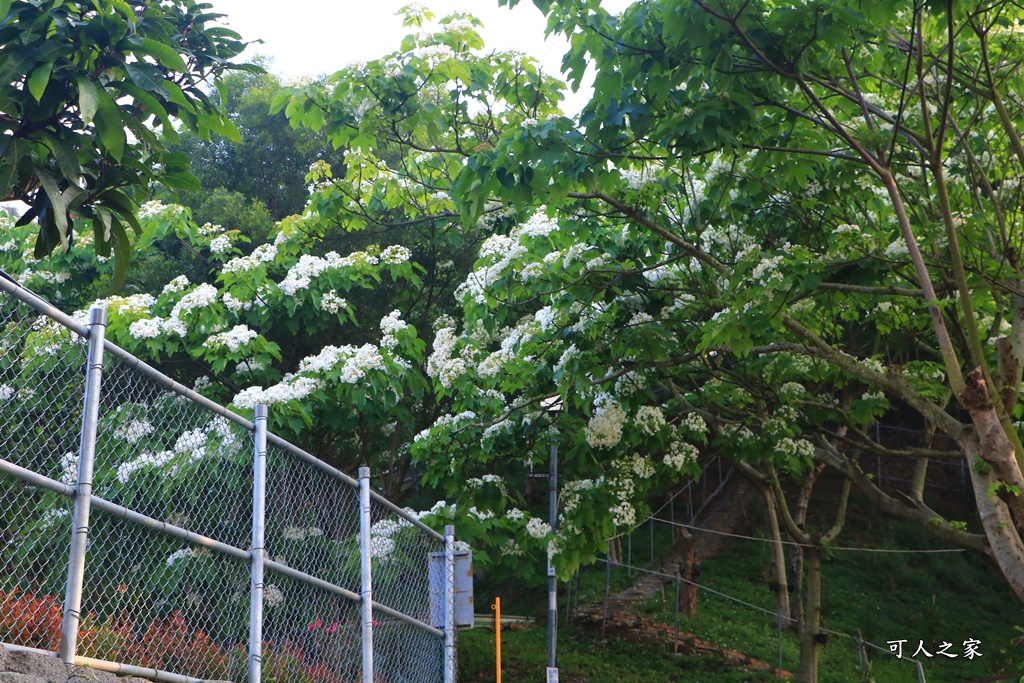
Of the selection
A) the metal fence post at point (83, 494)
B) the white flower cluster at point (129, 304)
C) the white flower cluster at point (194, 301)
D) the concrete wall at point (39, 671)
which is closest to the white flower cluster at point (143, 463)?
the metal fence post at point (83, 494)

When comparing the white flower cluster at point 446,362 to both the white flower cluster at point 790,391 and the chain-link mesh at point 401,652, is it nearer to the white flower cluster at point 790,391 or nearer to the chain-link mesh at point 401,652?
the white flower cluster at point 790,391

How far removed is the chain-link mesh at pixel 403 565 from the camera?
286 inches

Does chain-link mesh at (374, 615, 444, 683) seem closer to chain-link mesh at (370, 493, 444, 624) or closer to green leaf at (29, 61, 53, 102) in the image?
chain-link mesh at (370, 493, 444, 624)

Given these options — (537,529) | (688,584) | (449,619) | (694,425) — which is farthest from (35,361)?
(688,584)

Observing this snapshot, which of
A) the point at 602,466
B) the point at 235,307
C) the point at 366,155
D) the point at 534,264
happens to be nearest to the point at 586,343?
the point at 534,264

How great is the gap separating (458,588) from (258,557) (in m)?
3.82

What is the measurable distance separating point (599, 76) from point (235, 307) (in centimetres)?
720

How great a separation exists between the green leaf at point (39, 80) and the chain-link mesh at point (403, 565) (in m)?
4.17

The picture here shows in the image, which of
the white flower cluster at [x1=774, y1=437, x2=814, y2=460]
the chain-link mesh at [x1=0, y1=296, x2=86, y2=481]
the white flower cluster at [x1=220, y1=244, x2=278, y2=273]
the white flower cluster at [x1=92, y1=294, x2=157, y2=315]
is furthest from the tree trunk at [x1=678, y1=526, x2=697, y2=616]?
the chain-link mesh at [x1=0, y1=296, x2=86, y2=481]

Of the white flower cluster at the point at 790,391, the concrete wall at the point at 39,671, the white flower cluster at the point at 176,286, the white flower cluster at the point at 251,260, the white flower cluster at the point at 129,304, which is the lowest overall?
the concrete wall at the point at 39,671

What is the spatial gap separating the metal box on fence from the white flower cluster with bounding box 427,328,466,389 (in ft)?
10.4

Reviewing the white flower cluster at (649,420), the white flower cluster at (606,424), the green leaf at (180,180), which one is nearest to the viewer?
the green leaf at (180,180)

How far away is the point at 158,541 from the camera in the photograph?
4715 millimetres

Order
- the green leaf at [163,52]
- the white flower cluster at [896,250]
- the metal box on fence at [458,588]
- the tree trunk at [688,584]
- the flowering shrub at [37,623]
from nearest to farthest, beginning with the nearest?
1. the flowering shrub at [37,623]
2. the green leaf at [163,52]
3. the metal box on fence at [458,588]
4. the white flower cluster at [896,250]
5. the tree trunk at [688,584]
